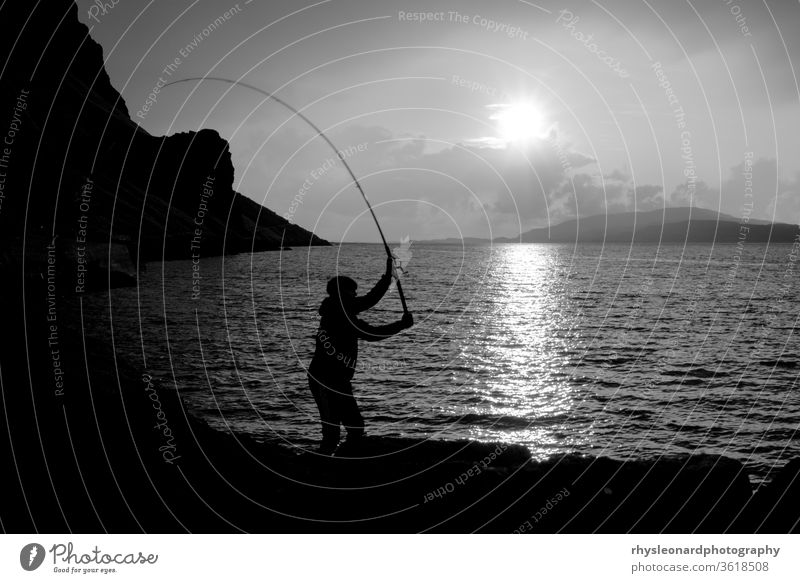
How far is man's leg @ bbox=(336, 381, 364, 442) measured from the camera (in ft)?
30.2

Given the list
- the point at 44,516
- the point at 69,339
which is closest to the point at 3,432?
the point at 44,516

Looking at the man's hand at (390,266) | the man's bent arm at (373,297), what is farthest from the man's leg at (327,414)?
the man's hand at (390,266)

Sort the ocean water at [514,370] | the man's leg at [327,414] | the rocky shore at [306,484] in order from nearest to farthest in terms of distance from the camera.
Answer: the rocky shore at [306,484], the man's leg at [327,414], the ocean water at [514,370]

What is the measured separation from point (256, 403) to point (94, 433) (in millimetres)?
14023

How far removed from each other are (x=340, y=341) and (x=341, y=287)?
31.9 inches

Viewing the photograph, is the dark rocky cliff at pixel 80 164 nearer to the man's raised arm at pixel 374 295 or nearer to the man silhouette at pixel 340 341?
the man silhouette at pixel 340 341

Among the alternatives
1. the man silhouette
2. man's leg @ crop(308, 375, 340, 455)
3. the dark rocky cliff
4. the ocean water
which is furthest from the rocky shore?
the dark rocky cliff

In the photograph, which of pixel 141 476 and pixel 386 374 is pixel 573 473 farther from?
pixel 386 374

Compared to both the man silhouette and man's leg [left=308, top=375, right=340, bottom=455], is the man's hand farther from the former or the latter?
man's leg [left=308, top=375, right=340, bottom=455]

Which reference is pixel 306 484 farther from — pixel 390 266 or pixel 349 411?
pixel 390 266

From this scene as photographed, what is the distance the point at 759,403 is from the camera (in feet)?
85.6

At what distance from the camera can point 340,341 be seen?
916 cm

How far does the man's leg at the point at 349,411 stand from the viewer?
9195 millimetres

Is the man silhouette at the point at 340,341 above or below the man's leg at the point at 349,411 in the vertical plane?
above
